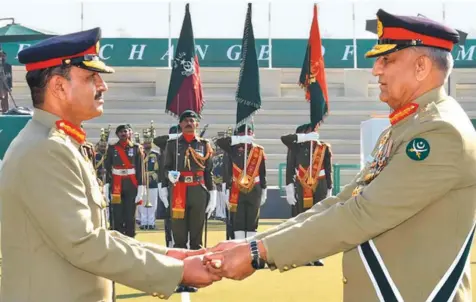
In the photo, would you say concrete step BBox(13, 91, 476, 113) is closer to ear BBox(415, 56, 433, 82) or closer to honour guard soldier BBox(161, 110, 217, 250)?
honour guard soldier BBox(161, 110, 217, 250)

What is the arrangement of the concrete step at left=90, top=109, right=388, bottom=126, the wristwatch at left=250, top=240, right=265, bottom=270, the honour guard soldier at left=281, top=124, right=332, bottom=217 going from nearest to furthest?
the wristwatch at left=250, top=240, right=265, bottom=270 < the honour guard soldier at left=281, top=124, right=332, bottom=217 < the concrete step at left=90, top=109, right=388, bottom=126

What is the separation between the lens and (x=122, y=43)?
28203mm

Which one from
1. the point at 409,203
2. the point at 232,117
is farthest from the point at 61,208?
the point at 232,117

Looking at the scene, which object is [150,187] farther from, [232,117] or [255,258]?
[255,258]

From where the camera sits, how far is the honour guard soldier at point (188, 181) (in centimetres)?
970

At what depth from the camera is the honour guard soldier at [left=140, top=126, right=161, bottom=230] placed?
16016 mm

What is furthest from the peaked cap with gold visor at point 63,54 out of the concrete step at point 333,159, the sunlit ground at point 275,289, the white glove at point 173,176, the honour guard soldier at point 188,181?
the concrete step at point 333,159

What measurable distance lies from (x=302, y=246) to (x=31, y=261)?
950mm

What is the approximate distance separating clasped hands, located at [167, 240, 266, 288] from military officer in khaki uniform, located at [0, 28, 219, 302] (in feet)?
0.57

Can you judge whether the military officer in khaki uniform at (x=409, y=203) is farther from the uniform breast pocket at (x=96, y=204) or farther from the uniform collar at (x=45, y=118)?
the uniform collar at (x=45, y=118)

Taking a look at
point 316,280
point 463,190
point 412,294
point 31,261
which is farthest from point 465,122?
point 316,280

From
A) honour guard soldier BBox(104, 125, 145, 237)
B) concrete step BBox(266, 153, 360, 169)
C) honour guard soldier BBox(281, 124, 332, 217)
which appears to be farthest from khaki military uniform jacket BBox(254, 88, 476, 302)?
concrete step BBox(266, 153, 360, 169)

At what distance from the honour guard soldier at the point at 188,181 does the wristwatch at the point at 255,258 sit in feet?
20.9

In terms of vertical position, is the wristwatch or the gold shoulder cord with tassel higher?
the wristwatch
